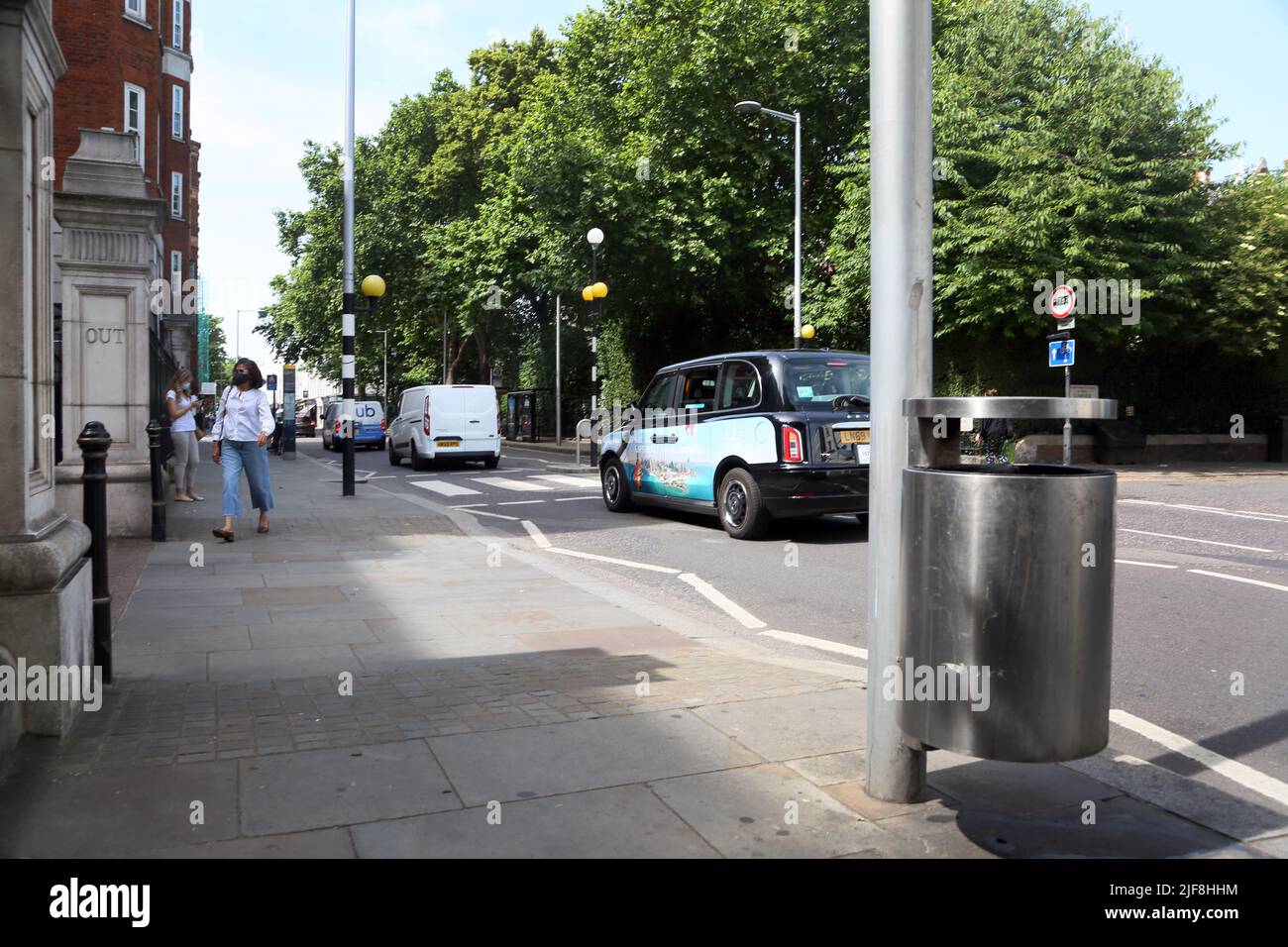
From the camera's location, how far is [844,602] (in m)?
7.43

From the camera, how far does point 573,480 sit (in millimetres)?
19297

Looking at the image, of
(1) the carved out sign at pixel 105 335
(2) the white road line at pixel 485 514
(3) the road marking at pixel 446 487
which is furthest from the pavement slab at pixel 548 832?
(3) the road marking at pixel 446 487

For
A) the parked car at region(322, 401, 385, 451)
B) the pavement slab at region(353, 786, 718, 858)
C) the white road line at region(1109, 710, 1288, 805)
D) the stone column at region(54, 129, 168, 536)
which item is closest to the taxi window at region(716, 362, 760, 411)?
the stone column at region(54, 129, 168, 536)

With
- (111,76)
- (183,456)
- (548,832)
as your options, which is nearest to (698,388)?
(183,456)

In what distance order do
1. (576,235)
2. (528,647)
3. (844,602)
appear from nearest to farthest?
(528,647) < (844,602) < (576,235)

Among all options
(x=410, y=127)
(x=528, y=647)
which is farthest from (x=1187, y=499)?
(x=410, y=127)

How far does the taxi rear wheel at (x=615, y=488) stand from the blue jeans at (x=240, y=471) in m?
4.31

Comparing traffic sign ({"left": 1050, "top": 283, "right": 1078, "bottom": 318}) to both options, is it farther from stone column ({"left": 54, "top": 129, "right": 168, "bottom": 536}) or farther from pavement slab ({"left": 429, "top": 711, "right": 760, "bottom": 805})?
pavement slab ({"left": 429, "top": 711, "right": 760, "bottom": 805})

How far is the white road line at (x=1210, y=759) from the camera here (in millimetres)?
3719

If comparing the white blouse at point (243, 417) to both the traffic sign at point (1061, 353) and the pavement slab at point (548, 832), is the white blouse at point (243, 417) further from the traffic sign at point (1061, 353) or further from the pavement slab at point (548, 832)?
the traffic sign at point (1061, 353)

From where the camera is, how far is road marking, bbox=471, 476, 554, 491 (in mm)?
17891

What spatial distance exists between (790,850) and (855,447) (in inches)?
298
